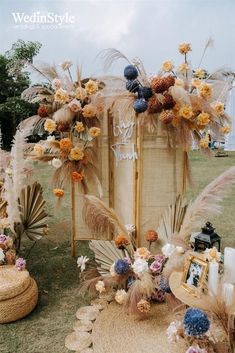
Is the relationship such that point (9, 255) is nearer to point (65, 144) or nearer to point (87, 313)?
point (87, 313)

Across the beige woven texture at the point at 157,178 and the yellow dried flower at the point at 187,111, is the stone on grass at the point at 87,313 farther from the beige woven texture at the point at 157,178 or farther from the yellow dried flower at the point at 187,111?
the yellow dried flower at the point at 187,111

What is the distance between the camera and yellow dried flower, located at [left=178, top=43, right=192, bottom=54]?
2939 mm

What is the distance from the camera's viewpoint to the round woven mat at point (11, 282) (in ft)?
8.18

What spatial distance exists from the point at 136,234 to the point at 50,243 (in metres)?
1.19

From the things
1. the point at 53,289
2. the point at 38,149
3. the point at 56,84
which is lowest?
the point at 53,289

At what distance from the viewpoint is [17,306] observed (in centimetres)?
254

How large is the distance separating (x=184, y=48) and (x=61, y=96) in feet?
3.30

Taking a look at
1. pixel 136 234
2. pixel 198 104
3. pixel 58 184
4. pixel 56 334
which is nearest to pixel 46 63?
pixel 58 184

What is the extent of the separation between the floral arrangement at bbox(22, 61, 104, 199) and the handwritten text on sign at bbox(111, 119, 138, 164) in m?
0.15

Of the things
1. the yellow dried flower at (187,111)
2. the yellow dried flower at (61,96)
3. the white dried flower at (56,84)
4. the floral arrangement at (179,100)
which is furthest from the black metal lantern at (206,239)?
the white dried flower at (56,84)

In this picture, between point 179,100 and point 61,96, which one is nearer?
point 179,100

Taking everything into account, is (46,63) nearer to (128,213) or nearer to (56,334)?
(128,213)

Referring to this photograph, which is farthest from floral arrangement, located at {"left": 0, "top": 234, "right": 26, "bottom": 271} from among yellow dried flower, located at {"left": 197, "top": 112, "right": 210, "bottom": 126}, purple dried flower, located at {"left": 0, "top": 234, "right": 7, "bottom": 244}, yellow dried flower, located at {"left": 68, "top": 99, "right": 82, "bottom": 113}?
yellow dried flower, located at {"left": 197, "top": 112, "right": 210, "bottom": 126}

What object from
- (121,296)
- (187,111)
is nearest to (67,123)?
(187,111)
